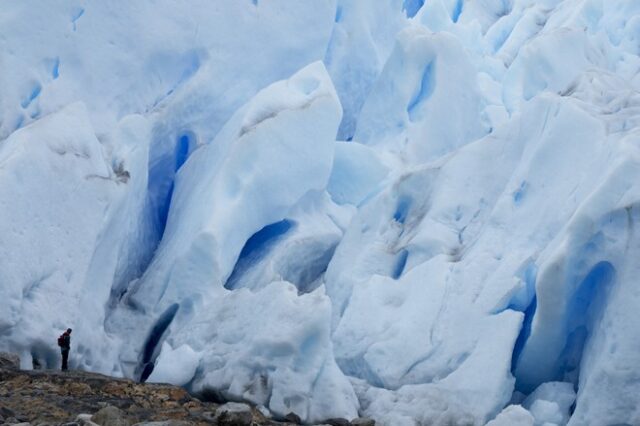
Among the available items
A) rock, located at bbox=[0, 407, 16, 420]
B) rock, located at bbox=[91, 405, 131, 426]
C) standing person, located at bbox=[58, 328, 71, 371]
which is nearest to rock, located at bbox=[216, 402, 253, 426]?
rock, located at bbox=[91, 405, 131, 426]

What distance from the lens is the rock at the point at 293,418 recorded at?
25.1 feet

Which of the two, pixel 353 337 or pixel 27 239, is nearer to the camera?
pixel 27 239

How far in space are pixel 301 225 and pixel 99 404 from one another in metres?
4.35

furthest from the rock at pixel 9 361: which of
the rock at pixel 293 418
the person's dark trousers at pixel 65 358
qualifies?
the rock at pixel 293 418

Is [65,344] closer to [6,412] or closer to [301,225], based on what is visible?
Result: [6,412]

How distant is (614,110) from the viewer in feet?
29.3

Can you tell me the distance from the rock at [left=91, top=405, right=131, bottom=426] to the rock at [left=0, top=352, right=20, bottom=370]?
1682 mm

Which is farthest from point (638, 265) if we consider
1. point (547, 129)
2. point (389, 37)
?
point (389, 37)

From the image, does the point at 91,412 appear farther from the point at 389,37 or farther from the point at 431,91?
the point at 389,37

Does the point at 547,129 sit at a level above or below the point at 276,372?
above

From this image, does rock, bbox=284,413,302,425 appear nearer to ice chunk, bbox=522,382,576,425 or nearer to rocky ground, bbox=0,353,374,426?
rocky ground, bbox=0,353,374,426

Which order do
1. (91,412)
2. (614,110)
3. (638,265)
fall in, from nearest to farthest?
1. (91,412)
2. (638,265)
3. (614,110)

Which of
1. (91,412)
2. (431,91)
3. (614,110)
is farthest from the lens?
(431,91)

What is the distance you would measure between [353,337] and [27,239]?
133 inches
